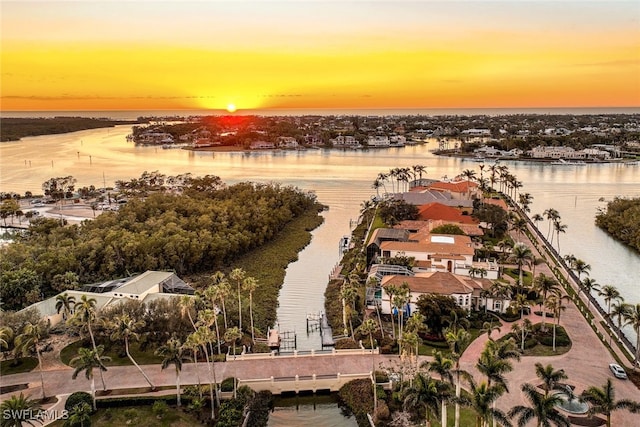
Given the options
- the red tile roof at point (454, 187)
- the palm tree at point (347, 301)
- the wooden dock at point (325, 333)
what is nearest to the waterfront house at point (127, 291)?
the wooden dock at point (325, 333)

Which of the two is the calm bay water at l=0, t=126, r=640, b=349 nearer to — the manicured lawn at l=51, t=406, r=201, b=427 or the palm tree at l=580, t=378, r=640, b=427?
the manicured lawn at l=51, t=406, r=201, b=427

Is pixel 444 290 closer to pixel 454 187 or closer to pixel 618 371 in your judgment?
pixel 618 371

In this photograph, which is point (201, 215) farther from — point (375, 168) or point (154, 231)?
point (375, 168)

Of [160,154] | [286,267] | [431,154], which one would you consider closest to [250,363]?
[286,267]

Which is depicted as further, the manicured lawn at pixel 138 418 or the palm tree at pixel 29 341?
the palm tree at pixel 29 341

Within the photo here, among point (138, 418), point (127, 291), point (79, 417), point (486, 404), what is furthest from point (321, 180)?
point (486, 404)

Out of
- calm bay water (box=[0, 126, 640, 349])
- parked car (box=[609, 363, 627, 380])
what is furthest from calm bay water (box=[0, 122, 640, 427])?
parked car (box=[609, 363, 627, 380])

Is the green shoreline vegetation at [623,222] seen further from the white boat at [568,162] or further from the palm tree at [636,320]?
the white boat at [568,162]
